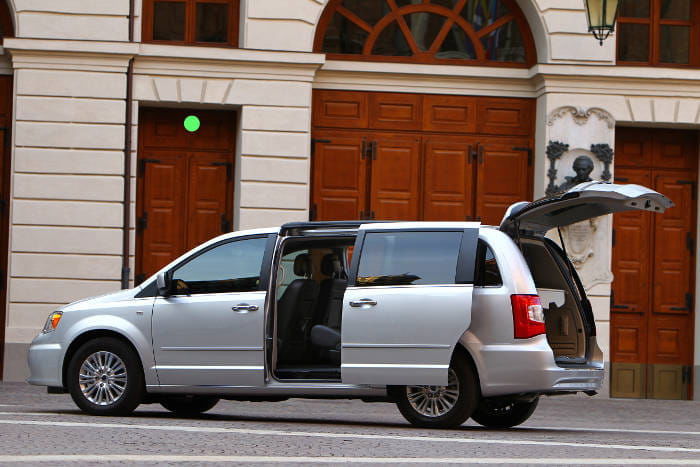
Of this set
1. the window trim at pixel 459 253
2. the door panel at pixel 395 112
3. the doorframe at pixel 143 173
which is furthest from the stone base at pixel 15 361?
the window trim at pixel 459 253

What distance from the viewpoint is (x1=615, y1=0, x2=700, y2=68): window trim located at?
19.2 m

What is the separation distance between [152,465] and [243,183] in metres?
10.9

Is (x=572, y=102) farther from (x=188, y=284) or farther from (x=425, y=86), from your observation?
(x=188, y=284)

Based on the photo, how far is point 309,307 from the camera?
1187cm

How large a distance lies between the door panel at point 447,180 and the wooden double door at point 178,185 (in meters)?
2.66

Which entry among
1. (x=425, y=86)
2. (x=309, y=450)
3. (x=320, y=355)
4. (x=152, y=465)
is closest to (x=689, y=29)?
(x=425, y=86)

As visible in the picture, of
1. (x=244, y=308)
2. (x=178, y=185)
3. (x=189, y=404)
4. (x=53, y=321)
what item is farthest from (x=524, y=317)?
(x=178, y=185)

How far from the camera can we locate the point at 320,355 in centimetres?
1170

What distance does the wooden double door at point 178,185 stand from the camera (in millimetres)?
18812

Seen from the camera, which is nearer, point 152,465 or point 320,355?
point 152,465

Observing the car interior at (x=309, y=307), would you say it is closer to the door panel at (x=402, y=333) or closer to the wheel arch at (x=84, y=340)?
the door panel at (x=402, y=333)

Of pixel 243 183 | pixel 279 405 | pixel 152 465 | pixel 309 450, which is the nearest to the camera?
pixel 152 465

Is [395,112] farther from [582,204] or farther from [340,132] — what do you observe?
[582,204]

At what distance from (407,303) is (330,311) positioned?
1.12 m
